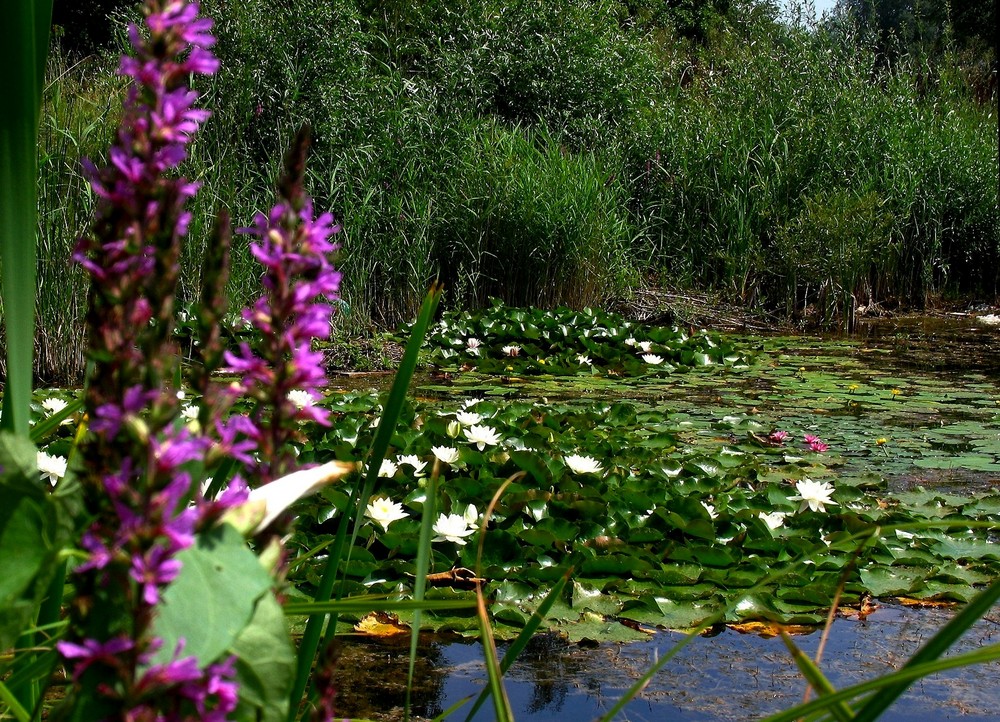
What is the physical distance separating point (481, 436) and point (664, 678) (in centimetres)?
134

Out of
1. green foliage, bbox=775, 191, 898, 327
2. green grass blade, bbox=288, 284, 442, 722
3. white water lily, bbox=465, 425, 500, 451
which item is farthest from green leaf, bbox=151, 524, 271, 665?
green foliage, bbox=775, 191, 898, 327

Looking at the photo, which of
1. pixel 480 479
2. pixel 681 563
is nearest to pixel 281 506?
pixel 681 563

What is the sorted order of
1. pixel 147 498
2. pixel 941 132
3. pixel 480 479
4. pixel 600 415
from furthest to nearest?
pixel 941 132, pixel 600 415, pixel 480 479, pixel 147 498

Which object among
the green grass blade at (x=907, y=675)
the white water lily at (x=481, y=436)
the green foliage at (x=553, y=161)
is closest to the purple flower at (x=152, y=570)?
the green grass blade at (x=907, y=675)

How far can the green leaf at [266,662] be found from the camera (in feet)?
1.96

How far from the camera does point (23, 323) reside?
2.61ft

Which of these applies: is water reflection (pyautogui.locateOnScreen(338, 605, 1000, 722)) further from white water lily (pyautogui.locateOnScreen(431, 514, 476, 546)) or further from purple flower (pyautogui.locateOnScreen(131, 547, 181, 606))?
purple flower (pyautogui.locateOnScreen(131, 547, 181, 606))

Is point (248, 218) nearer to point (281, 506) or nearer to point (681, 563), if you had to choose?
point (681, 563)

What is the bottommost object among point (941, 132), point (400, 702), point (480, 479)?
point (400, 702)

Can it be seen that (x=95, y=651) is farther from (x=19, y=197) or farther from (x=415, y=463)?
(x=415, y=463)

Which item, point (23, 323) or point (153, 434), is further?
point (23, 323)

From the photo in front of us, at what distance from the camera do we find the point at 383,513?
255 cm

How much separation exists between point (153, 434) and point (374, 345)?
5.90m

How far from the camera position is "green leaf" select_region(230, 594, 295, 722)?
60cm
